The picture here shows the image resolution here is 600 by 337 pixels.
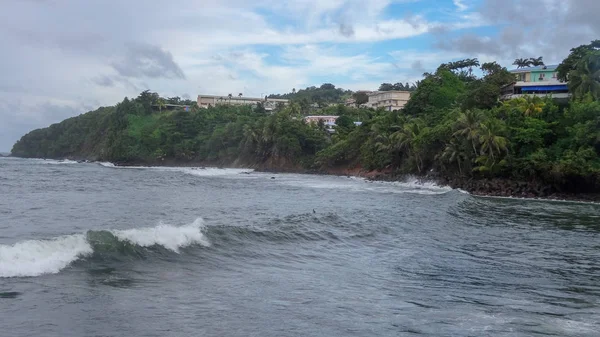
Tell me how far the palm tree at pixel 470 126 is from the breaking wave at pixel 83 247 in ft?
121

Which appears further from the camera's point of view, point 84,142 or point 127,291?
point 84,142

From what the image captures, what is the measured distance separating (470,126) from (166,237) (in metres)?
39.7

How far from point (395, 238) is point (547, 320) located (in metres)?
10.6

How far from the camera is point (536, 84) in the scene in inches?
2539

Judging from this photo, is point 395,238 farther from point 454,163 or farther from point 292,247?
point 454,163

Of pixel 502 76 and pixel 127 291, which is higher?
pixel 502 76

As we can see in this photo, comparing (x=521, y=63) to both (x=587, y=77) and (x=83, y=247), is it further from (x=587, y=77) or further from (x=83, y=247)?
(x=83, y=247)

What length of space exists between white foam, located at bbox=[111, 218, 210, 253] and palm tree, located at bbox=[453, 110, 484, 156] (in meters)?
36.7

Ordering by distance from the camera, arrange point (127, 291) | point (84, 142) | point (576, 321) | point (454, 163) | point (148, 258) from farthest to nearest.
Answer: point (84, 142) → point (454, 163) → point (148, 258) → point (127, 291) → point (576, 321)

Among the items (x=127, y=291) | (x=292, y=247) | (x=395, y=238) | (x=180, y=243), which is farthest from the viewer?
(x=395, y=238)

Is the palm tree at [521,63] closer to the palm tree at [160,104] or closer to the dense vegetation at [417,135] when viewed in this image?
the dense vegetation at [417,135]

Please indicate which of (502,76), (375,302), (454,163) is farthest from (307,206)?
(502,76)

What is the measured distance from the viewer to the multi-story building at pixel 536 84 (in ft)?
208

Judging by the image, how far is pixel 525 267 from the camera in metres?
14.8
